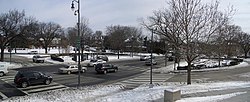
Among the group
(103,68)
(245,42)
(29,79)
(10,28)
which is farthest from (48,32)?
(29,79)

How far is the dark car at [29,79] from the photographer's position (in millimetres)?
22672

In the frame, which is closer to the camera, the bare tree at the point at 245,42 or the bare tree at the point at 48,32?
the bare tree at the point at 245,42

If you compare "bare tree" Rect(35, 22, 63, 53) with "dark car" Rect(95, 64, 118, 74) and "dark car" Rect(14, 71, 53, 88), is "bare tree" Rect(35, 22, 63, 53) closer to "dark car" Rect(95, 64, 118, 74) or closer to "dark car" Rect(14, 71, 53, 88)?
"dark car" Rect(95, 64, 118, 74)

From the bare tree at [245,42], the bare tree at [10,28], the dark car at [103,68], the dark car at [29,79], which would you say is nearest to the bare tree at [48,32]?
the bare tree at [10,28]

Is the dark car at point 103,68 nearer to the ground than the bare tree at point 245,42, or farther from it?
nearer to the ground

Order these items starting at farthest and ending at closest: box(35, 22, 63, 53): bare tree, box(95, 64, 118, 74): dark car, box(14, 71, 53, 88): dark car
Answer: box(35, 22, 63, 53): bare tree, box(95, 64, 118, 74): dark car, box(14, 71, 53, 88): dark car

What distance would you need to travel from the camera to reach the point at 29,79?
23.1 metres

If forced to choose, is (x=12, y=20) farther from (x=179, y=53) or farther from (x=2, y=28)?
(x=179, y=53)

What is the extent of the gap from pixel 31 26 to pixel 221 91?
4517cm

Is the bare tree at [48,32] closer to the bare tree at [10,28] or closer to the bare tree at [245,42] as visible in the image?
the bare tree at [10,28]

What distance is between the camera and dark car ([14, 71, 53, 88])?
74.4 ft

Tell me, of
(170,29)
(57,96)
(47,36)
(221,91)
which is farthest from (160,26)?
(47,36)

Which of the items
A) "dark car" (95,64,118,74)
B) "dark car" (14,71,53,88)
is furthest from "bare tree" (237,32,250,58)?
"dark car" (14,71,53,88)

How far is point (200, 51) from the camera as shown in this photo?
20.8 meters
